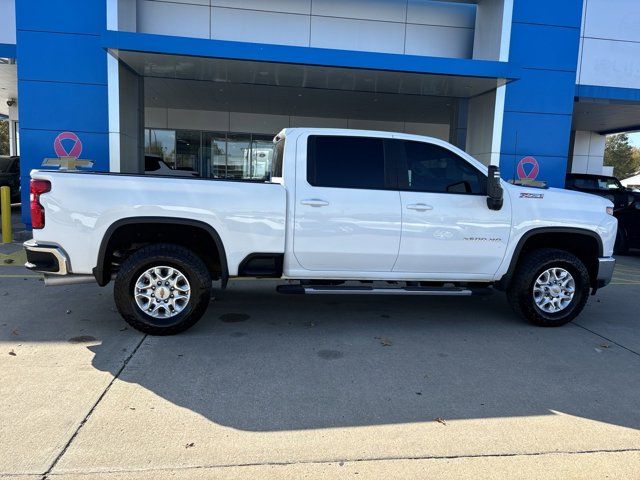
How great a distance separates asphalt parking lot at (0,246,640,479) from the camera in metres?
2.96

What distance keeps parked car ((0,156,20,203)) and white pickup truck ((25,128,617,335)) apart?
13459mm

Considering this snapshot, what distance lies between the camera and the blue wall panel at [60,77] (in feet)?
35.5

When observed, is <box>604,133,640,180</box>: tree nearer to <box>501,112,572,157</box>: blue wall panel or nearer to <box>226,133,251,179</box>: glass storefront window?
<box>226,133,251,179</box>: glass storefront window

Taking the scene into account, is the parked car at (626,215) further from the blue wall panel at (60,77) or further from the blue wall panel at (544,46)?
the blue wall panel at (60,77)

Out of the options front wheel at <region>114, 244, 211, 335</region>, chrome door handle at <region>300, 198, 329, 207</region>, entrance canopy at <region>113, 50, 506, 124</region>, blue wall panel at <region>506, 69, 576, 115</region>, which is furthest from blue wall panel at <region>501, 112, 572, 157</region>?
front wheel at <region>114, 244, 211, 335</region>

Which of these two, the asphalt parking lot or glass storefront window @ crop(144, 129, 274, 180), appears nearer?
the asphalt parking lot

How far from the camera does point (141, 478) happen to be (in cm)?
274

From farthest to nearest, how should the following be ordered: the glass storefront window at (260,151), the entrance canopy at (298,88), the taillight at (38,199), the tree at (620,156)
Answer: the tree at (620,156) → the glass storefront window at (260,151) → the entrance canopy at (298,88) → the taillight at (38,199)

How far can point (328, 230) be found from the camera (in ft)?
16.7

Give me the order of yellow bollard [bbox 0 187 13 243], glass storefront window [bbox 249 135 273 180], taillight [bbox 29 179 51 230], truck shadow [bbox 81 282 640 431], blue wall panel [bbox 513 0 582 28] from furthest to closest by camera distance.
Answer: glass storefront window [bbox 249 135 273 180]
blue wall panel [bbox 513 0 582 28]
yellow bollard [bbox 0 187 13 243]
taillight [bbox 29 179 51 230]
truck shadow [bbox 81 282 640 431]

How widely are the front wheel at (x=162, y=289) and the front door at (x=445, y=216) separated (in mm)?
2095

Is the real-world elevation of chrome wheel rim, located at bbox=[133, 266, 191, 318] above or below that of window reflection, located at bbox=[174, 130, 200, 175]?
below

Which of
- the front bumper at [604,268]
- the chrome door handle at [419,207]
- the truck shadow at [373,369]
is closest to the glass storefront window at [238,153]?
the truck shadow at [373,369]

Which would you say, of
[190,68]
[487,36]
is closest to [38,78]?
[190,68]
